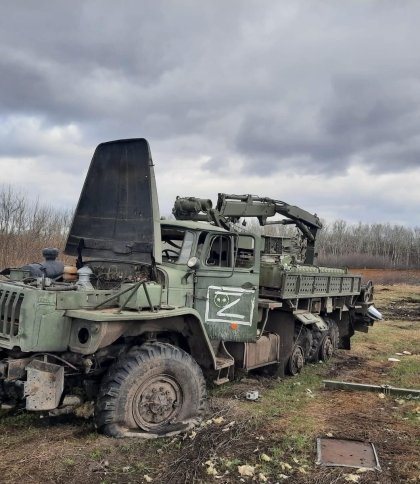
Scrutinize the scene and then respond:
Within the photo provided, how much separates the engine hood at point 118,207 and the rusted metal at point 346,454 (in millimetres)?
2791

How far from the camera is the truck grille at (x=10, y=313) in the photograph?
16.8 ft

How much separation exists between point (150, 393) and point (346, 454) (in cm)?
207

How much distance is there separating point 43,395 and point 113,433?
0.81 m

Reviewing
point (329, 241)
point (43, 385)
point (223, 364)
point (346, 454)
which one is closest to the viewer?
point (43, 385)

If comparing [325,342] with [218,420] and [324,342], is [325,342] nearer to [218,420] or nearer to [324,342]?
[324,342]

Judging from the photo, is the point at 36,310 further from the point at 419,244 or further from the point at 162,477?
the point at 419,244

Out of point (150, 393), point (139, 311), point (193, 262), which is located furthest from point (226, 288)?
point (150, 393)

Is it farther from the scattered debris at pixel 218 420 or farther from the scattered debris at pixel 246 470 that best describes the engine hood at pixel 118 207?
the scattered debris at pixel 246 470

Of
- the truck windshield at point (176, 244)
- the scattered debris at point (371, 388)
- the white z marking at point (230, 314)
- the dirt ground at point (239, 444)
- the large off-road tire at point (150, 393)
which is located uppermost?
the truck windshield at point (176, 244)

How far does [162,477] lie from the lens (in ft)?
14.5

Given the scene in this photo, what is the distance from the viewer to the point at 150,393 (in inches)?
212

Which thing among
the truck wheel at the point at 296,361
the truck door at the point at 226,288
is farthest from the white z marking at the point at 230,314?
the truck wheel at the point at 296,361

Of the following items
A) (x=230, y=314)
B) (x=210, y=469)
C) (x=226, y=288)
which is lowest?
(x=210, y=469)

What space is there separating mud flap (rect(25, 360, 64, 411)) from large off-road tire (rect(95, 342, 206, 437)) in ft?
1.56
